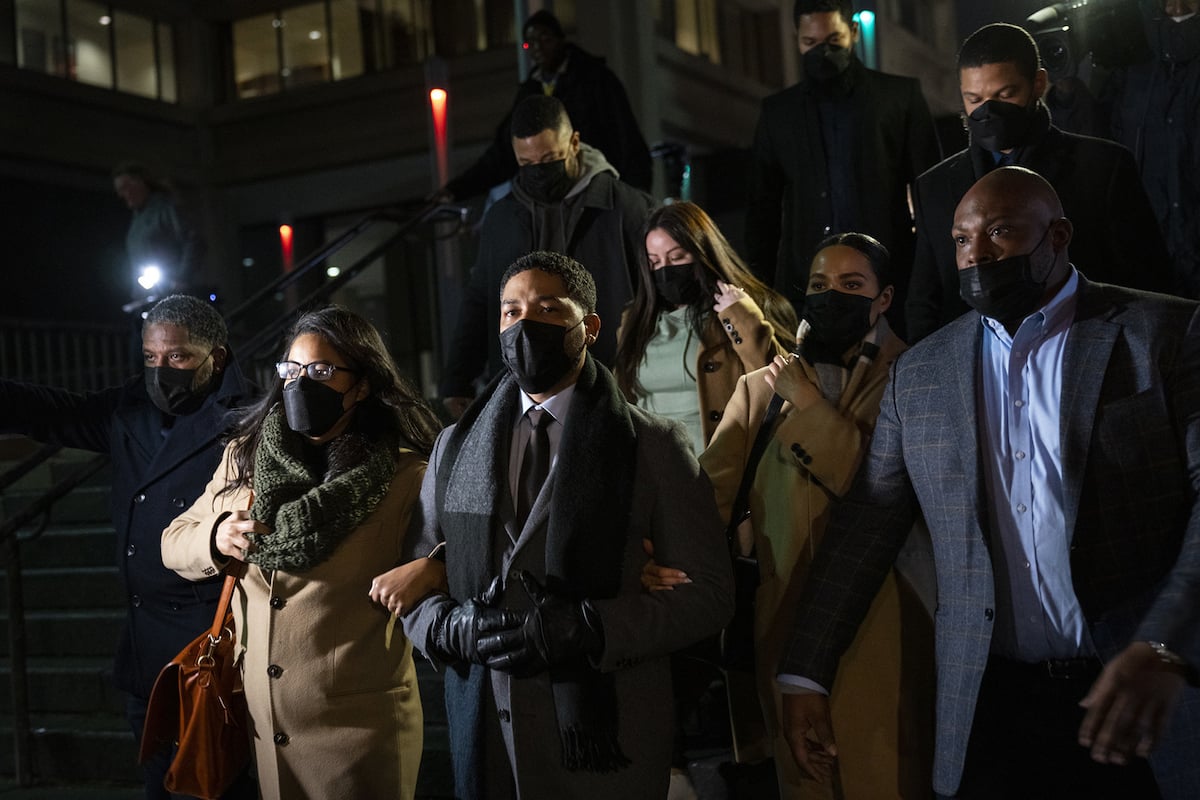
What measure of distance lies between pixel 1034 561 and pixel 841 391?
104 centimetres

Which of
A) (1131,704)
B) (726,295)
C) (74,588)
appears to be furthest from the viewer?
(74,588)

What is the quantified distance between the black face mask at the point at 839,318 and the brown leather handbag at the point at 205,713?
1.90 metres

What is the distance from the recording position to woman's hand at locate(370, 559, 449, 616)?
10.3 feet

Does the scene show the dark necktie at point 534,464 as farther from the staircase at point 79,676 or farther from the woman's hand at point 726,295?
the staircase at point 79,676

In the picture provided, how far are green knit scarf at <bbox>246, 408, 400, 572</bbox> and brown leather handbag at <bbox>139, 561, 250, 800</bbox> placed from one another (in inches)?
12.0

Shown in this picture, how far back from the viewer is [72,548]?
721 cm

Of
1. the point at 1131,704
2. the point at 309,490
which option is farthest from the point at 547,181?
the point at 1131,704

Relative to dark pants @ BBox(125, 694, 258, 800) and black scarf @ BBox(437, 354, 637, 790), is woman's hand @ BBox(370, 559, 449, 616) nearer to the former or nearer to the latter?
black scarf @ BBox(437, 354, 637, 790)

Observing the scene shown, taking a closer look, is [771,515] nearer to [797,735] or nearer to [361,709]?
[797,735]

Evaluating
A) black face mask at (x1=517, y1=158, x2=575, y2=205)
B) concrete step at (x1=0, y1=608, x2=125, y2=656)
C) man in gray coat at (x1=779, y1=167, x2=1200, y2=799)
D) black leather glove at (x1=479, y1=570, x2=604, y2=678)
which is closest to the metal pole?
concrete step at (x1=0, y1=608, x2=125, y2=656)

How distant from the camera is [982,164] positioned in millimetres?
4117

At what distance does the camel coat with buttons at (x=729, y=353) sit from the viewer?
4223 millimetres

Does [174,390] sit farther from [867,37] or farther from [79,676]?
[867,37]

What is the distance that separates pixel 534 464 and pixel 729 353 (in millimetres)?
1323
